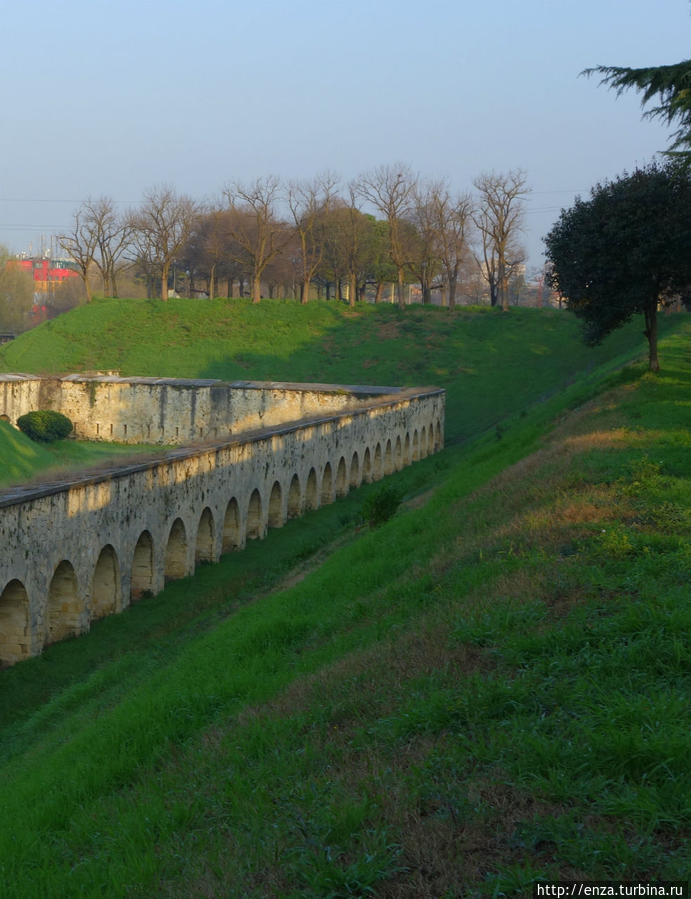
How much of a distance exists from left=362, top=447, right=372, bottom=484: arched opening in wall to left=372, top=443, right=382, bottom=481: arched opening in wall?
321 mm

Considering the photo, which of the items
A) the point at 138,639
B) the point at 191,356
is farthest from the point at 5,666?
the point at 191,356

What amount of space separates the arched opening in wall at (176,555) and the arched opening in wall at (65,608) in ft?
13.0

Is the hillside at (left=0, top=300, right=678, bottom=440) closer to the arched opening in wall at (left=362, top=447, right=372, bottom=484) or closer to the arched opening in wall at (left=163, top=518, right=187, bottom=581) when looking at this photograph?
the arched opening in wall at (left=362, top=447, right=372, bottom=484)

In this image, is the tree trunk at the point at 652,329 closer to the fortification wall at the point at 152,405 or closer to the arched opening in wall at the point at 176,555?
the arched opening in wall at the point at 176,555

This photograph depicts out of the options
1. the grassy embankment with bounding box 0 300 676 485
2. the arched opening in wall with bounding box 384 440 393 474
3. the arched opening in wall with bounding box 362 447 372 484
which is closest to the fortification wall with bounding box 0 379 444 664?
the arched opening in wall with bounding box 362 447 372 484

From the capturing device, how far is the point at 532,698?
230 inches

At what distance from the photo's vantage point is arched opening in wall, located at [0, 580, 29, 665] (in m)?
14.0

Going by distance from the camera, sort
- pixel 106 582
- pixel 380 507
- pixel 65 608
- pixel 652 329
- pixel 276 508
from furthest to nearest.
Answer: pixel 276 508 < pixel 652 329 < pixel 380 507 < pixel 106 582 < pixel 65 608

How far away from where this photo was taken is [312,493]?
2808cm

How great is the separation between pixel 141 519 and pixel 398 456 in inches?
789

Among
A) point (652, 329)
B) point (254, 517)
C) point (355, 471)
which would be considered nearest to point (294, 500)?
point (254, 517)

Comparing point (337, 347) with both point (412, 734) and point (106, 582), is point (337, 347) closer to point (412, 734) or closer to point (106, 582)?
point (106, 582)

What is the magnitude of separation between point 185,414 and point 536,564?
35.6 meters

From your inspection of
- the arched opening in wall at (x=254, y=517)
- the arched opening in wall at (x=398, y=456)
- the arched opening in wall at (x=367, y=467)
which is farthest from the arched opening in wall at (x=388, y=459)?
the arched opening in wall at (x=254, y=517)
